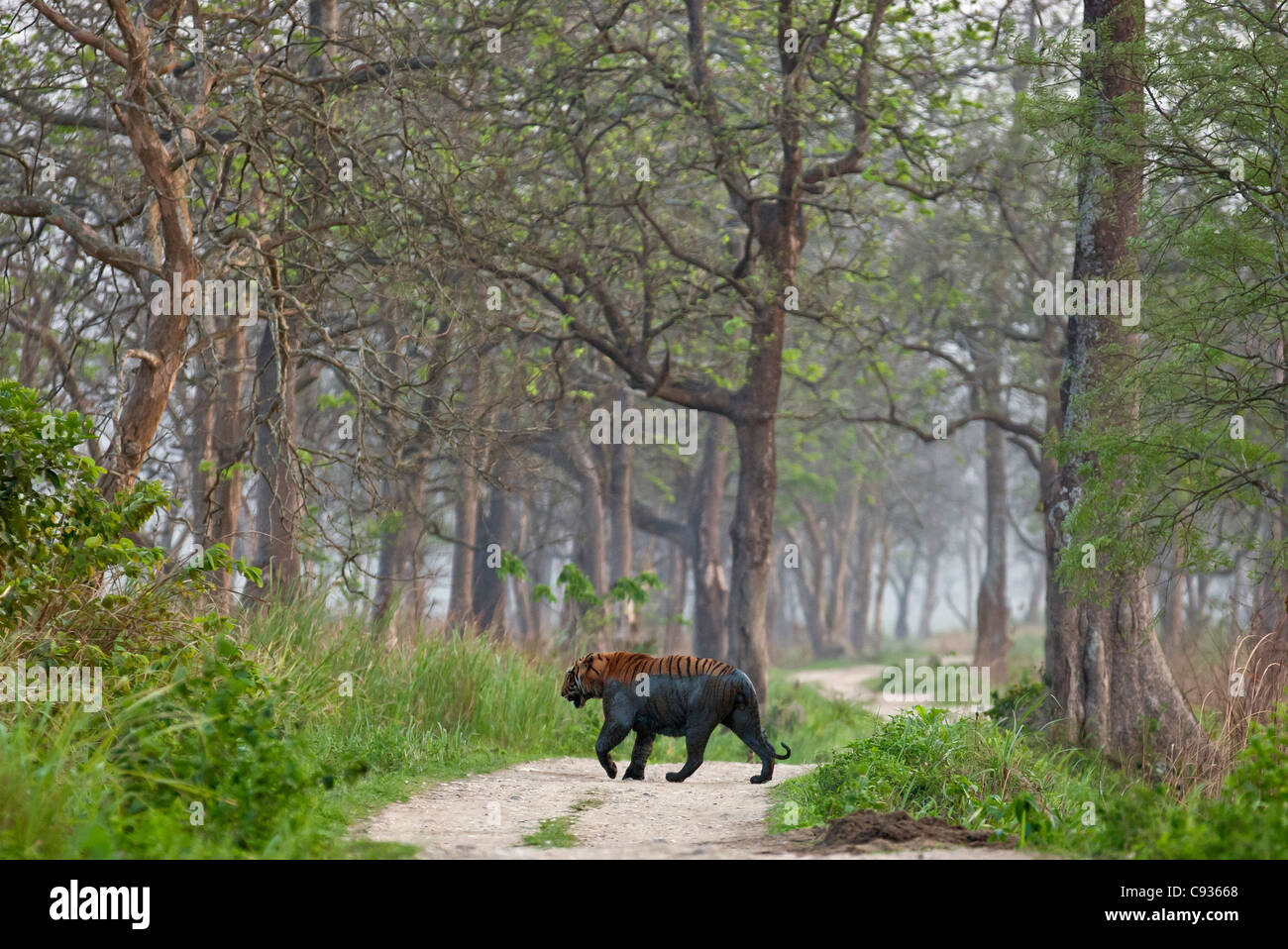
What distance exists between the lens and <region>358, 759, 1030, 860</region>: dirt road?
627 centimetres

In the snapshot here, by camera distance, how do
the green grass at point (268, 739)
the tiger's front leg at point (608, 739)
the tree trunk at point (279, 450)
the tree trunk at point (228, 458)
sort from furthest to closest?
the tree trunk at point (228, 458) < the tree trunk at point (279, 450) < the tiger's front leg at point (608, 739) < the green grass at point (268, 739)

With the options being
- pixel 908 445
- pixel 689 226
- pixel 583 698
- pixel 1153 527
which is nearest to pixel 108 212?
pixel 689 226

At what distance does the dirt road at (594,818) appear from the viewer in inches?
247

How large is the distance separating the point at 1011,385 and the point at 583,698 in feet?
42.8

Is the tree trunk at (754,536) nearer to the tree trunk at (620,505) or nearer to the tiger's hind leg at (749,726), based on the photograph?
the tree trunk at (620,505)

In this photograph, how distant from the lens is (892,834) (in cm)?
674

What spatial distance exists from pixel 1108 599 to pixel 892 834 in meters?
5.72

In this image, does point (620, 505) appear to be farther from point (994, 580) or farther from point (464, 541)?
Result: point (994, 580)

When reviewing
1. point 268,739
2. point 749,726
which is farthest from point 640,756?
point 268,739

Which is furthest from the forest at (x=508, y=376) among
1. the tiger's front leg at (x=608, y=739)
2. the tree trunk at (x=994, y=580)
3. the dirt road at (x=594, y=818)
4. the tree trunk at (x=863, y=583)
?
the tree trunk at (x=863, y=583)

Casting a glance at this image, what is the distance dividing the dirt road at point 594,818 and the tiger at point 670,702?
303 millimetres
